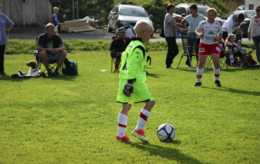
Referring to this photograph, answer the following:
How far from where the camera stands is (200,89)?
8.18 metres

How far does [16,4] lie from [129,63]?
79.0ft

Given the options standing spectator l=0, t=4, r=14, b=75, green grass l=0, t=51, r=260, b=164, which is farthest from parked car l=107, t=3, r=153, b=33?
green grass l=0, t=51, r=260, b=164

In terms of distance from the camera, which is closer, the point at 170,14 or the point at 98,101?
the point at 98,101

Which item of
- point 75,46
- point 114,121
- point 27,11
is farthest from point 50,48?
point 27,11

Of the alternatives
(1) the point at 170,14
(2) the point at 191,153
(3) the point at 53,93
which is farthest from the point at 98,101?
(1) the point at 170,14

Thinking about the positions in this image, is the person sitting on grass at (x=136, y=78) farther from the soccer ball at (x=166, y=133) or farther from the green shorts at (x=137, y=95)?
the soccer ball at (x=166, y=133)

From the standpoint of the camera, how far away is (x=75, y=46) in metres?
17.9

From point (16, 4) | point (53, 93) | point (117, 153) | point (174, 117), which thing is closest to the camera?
point (117, 153)

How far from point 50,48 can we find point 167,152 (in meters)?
7.04

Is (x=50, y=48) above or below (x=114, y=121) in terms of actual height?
above

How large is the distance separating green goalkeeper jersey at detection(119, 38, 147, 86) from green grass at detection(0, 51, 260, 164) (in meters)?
0.92

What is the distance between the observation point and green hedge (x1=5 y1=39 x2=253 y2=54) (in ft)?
53.9

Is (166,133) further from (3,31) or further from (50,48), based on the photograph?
(3,31)

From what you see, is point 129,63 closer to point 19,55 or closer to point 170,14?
point 170,14
